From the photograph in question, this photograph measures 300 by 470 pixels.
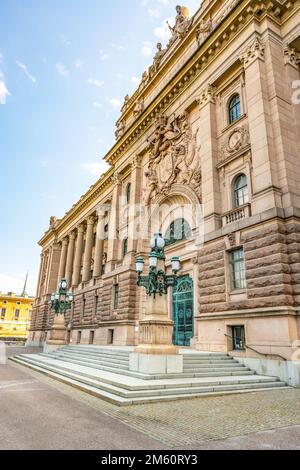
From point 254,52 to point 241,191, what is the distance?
6.96 metres

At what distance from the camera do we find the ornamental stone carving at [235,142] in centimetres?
1650

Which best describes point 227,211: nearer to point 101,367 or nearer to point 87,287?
point 101,367

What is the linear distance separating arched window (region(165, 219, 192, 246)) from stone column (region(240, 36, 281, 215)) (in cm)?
664

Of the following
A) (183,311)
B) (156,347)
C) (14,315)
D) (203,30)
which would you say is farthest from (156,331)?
(14,315)

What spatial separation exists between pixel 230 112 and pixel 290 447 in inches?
682

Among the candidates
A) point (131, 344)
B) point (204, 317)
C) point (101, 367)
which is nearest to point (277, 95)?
point (204, 317)

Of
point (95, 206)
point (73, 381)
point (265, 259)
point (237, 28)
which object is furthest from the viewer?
point (95, 206)

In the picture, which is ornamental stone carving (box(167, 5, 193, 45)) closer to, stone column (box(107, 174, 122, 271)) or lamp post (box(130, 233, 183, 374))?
stone column (box(107, 174, 122, 271))

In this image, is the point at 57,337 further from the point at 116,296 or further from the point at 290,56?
the point at 290,56

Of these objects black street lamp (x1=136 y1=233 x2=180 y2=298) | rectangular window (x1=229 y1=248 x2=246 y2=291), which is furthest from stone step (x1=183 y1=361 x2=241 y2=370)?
rectangular window (x1=229 y1=248 x2=246 y2=291)

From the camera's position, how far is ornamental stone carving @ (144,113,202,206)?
2042cm

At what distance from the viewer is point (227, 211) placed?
16.4 meters

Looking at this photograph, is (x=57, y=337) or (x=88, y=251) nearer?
(x=57, y=337)

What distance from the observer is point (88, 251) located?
120 feet
